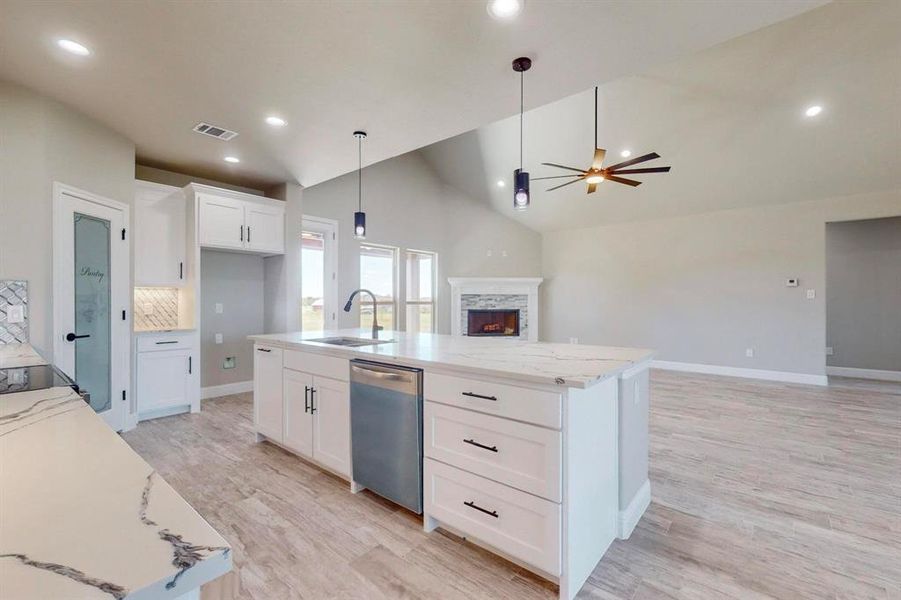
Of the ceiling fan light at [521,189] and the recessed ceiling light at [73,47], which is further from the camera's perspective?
the ceiling fan light at [521,189]

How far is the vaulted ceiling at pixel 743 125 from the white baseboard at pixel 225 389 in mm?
4544

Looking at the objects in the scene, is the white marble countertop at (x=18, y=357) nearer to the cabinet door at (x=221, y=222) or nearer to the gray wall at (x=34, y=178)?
the gray wall at (x=34, y=178)

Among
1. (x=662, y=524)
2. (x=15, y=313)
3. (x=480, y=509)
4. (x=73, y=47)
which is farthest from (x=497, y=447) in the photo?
(x=15, y=313)

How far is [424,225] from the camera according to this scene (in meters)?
6.96

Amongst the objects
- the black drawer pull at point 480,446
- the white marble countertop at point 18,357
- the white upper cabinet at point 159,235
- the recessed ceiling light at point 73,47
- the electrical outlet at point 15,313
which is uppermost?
the recessed ceiling light at point 73,47

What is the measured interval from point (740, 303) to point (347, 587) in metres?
6.59

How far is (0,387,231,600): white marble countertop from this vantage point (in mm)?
434

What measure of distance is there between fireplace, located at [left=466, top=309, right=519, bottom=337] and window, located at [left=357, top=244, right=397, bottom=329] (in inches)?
66.2

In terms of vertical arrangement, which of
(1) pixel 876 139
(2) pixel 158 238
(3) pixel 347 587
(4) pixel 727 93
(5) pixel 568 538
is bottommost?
(3) pixel 347 587

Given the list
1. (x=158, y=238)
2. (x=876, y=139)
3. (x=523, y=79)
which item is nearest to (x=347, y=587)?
(x=523, y=79)

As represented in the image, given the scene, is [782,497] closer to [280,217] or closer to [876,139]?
[876,139]

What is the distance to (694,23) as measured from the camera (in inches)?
81.9

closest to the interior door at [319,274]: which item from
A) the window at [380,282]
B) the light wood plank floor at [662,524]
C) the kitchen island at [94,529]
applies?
the window at [380,282]

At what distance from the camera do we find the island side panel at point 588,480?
1585 mm
